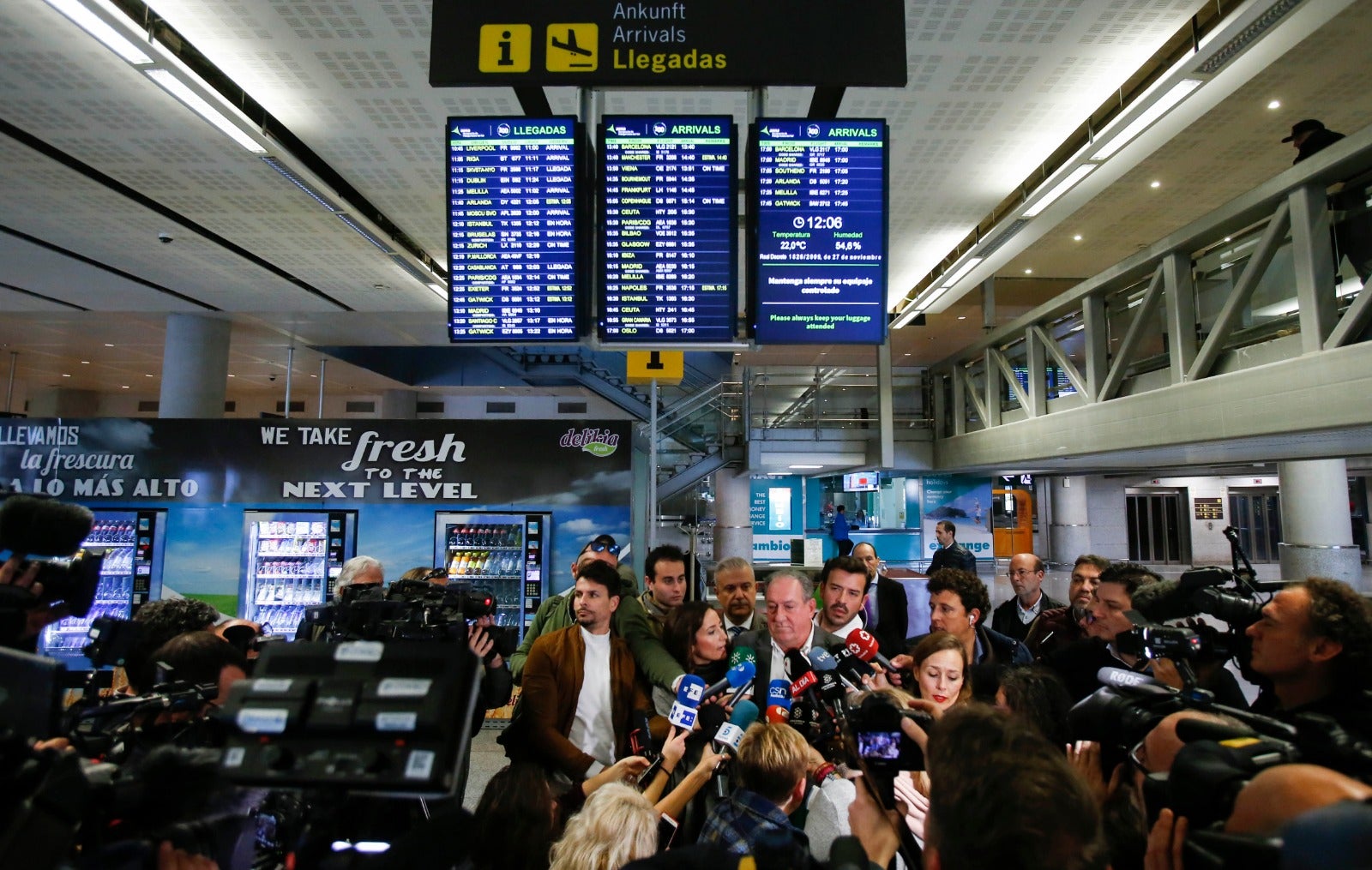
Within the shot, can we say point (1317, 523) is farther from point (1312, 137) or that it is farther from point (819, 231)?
point (819, 231)

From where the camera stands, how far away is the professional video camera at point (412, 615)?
2.42 meters

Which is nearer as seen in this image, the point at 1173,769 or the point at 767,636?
the point at 1173,769

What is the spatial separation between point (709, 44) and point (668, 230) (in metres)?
1.01

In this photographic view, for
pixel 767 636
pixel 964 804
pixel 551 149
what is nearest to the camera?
pixel 964 804

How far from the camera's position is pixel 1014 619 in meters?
5.03

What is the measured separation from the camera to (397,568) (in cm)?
759

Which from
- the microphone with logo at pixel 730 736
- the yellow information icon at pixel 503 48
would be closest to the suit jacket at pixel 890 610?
the microphone with logo at pixel 730 736

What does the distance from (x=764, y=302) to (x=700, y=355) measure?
12.1 metres

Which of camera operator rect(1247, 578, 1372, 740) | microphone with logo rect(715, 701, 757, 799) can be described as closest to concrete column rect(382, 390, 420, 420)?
microphone with logo rect(715, 701, 757, 799)

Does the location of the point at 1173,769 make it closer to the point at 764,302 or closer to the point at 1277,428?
the point at 764,302

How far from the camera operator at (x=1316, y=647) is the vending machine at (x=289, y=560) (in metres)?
7.66

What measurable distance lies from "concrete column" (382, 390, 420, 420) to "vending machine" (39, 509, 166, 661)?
25.3ft

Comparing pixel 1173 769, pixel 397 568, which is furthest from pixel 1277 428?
pixel 397 568

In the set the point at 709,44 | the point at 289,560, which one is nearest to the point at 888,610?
the point at 709,44
